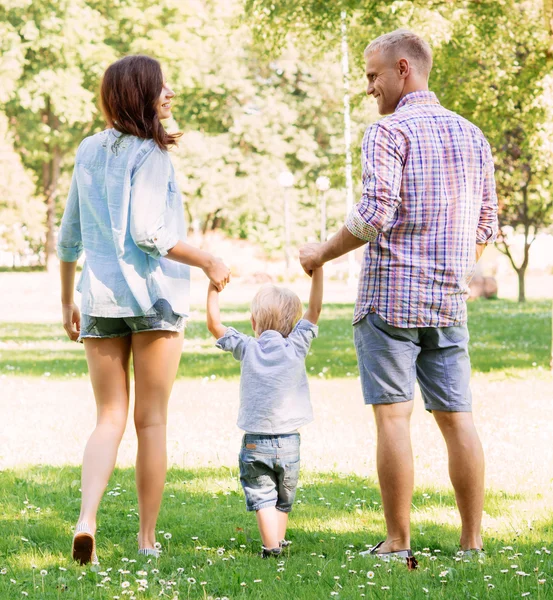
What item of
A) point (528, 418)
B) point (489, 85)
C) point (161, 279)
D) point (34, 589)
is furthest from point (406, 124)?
point (489, 85)

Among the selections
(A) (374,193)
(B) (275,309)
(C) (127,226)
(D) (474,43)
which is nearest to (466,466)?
(B) (275,309)

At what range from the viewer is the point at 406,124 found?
168 inches

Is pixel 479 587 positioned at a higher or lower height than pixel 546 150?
lower

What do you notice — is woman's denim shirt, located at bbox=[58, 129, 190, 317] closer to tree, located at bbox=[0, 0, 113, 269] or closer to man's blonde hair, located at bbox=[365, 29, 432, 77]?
man's blonde hair, located at bbox=[365, 29, 432, 77]

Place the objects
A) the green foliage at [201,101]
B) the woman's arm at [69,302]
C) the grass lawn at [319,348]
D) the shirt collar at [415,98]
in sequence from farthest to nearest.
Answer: the green foliage at [201,101] → the grass lawn at [319,348] → the woman's arm at [69,302] → the shirt collar at [415,98]

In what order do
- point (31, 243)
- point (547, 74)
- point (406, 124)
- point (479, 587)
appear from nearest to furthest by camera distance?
point (479, 587), point (406, 124), point (547, 74), point (31, 243)

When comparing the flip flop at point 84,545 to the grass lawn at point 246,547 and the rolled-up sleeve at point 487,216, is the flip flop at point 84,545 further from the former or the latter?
the rolled-up sleeve at point 487,216

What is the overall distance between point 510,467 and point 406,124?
3.12 m

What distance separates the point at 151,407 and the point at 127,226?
0.81 m

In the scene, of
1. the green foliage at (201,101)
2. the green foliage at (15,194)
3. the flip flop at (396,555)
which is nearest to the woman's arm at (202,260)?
the flip flop at (396,555)

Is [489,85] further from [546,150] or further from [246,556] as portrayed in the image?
[246,556]

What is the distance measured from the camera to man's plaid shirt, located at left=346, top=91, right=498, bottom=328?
13.8ft

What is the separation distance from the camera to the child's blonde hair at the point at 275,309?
4652 mm

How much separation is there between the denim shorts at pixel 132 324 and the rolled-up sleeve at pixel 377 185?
0.86m
